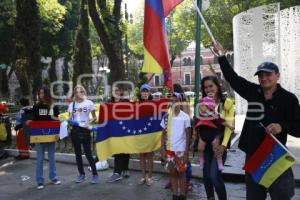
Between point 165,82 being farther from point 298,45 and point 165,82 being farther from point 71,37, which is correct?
point 71,37

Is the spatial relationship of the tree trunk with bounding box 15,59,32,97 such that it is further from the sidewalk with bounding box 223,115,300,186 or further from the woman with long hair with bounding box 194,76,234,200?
the woman with long hair with bounding box 194,76,234,200

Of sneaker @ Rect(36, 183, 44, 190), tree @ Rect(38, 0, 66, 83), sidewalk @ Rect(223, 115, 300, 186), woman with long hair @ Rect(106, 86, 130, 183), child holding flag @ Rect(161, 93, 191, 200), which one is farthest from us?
tree @ Rect(38, 0, 66, 83)

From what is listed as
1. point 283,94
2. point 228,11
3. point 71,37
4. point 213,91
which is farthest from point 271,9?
point 71,37

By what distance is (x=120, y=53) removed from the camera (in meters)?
16.4

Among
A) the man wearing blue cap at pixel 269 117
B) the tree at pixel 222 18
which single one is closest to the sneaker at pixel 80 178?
the man wearing blue cap at pixel 269 117

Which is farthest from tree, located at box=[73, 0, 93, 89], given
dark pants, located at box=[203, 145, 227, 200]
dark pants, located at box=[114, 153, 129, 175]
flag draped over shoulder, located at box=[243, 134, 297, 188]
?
flag draped over shoulder, located at box=[243, 134, 297, 188]

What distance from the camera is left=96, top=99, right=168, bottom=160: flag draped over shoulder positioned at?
336 inches

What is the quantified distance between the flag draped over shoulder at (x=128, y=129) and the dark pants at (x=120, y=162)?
0.17 meters

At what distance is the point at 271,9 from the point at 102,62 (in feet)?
145

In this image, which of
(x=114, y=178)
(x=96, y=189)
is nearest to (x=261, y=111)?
(x=96, y=189)

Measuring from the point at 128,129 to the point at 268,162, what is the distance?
4.43 m

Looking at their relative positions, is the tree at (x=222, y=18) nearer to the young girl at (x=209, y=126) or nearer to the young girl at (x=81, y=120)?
the young girl at (x=81, y=120)

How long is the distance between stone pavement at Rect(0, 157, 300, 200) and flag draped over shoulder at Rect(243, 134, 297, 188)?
267 centimetres

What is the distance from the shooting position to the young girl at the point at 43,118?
846cm
